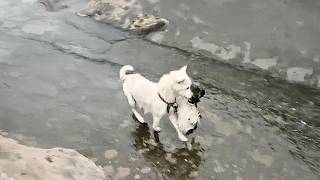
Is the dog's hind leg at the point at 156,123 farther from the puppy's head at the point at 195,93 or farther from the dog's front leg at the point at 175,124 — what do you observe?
the puppy's head at the point at 195,93

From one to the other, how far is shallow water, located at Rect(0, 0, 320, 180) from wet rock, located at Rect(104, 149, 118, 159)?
1 centimetres

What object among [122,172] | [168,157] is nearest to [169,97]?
[168,157]

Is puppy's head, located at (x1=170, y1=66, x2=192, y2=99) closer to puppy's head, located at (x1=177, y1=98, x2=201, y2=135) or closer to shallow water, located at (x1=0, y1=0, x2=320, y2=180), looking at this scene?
puppy's head, located at (x1=177, y1=98, x2=201, y2=135)

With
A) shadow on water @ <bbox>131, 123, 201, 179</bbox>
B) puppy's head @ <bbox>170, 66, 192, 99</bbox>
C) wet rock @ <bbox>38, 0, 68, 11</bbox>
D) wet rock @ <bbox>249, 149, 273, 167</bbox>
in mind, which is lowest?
wet rock @ <bbox>38, 0, 68, 11</bbox>

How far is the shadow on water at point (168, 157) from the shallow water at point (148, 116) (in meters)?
0.01

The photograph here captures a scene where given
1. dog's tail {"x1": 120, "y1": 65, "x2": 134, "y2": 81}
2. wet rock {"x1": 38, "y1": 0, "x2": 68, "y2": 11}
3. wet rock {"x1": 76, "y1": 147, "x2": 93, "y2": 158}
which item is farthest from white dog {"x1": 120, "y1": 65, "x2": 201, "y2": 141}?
wet rock {"x1": 38, "y1": 0, "x2": 68, "y2": 11}

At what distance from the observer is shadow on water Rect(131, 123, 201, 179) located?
245 inches

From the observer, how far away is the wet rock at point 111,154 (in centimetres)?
653

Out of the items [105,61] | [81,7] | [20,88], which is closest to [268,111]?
[105,61]

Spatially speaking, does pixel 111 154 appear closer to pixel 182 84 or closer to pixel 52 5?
pixel 182 84

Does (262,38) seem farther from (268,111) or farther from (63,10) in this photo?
(63,10)

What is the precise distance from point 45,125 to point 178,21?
13.5 feet

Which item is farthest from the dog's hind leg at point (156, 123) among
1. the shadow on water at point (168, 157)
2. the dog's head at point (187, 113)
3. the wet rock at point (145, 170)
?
the wet rock at point (145, 170)

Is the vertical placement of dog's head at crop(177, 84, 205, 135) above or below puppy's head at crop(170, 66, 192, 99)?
below
